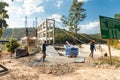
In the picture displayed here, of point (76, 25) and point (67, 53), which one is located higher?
point (76, 25)

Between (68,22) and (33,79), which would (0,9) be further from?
(33,79)

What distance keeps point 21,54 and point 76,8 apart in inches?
849

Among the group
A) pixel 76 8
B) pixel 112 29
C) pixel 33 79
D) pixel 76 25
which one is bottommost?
pixel 33 79

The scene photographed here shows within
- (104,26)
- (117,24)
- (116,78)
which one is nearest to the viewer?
(116,78)

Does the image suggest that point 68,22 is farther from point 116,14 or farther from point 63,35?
point 116,14

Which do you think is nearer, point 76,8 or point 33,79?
point 33,79

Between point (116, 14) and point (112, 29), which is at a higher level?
point (116, 14)

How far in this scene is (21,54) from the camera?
21.1m

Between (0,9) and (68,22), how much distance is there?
14.3 m

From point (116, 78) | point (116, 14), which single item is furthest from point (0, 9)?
point (116, 78)

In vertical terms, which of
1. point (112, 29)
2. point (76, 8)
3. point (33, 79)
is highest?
point (76, 8)

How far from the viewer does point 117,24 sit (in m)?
15.6

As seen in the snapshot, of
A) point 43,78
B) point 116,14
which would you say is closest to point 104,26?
point 43,78

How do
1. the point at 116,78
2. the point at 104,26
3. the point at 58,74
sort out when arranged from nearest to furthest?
the point at 116,78 < the point at 58,74 < the point at 104,26
